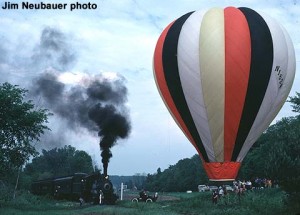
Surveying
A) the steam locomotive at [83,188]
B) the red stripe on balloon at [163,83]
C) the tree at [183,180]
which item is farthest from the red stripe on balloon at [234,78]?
the tree at [183,180]

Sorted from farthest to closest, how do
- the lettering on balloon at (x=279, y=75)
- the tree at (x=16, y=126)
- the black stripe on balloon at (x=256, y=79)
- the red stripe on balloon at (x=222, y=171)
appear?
Result: the tree at (x=16, y=126) < the lettering on balloon at (x=279, y=75) < the black stripe on balloon at (x=256, y=79) < the red stripe on balloon at (x=222, y=171)

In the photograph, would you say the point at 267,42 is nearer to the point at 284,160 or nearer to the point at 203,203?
the point at 203,203

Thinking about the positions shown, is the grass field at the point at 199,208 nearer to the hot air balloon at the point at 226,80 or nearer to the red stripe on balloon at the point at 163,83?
the hot air balloon at the point at 226,80

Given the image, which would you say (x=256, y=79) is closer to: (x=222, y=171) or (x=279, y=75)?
(x=279, y=75)

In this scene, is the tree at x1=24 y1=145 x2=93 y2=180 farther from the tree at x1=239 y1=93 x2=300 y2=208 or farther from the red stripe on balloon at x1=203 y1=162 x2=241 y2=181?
the red stripe on balloon at x1=203 y1=162 x2=241 y2=181

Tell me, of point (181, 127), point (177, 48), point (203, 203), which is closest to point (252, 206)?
point (203, 203)

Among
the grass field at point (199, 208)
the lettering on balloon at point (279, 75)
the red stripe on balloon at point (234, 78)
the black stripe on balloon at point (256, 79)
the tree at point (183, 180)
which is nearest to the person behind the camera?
the red stripe on balloon at point (234, 78)

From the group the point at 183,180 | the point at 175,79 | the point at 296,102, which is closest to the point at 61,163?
the point at 183,180
